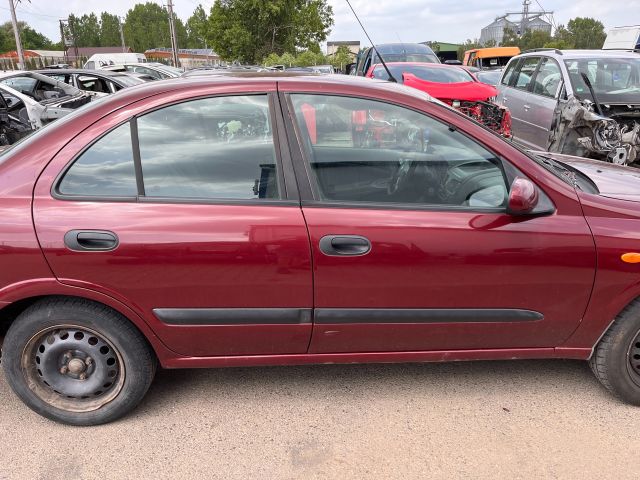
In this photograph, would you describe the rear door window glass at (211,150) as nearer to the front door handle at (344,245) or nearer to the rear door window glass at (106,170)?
the rear door window glass at (106,170)

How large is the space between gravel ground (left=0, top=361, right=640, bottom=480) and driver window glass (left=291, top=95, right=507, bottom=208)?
1054 millimetres

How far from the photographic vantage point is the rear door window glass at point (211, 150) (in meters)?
2.32

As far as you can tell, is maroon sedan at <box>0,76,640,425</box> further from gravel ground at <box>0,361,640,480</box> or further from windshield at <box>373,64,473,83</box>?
windshield at <box>373,64,473,83</box>

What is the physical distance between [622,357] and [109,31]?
124955 millimetres

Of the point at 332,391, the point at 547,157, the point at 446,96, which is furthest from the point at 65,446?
the point at 446,96

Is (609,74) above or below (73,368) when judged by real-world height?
above

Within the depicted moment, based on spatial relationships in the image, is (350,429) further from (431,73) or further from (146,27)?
(146,27)

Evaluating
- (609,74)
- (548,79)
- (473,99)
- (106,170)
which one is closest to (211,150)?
(106,170)

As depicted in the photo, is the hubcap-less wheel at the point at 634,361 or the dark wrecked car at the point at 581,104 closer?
the hubcap-less wheel at the point at 634,361

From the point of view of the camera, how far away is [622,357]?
251cm

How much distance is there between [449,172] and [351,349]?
95 centimetres

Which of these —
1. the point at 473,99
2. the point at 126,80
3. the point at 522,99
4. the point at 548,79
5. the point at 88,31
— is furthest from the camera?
the point at 88,31

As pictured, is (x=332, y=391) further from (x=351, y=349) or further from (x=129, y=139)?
(x=129, y=139)

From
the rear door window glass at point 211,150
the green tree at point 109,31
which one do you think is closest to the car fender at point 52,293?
the rear door window glass at point 211,150
